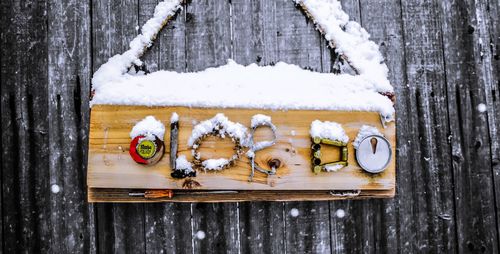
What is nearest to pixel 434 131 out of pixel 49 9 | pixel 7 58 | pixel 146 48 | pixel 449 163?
pixel 449 163

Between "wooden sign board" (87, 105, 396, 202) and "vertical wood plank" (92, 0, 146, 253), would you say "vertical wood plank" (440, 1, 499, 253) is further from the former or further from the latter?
"vertical wood plank" (92, 0, 146, 253)

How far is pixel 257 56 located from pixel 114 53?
73 cm

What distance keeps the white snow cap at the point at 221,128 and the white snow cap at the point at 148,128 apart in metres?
0.14

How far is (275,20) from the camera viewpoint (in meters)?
2.29

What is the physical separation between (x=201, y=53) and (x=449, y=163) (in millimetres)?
1422

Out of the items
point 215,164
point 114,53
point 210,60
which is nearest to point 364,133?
point 215,164

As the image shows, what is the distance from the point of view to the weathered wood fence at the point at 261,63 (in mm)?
2242

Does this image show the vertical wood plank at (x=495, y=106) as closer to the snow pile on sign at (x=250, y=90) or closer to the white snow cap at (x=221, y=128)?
the snow pile on sign at (x=250, y=90)

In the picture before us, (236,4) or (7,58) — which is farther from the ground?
(236,4)

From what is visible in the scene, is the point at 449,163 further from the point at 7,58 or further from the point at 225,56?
the point at 7,58

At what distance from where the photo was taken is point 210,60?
227 cm

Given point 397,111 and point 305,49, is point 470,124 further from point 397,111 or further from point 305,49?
point 305,49

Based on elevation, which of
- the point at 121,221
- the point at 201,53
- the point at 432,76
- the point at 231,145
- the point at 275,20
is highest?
the point at 275,20

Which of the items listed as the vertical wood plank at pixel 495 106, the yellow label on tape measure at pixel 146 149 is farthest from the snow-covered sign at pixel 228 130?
the vertical wood plank at pixel 495 106
